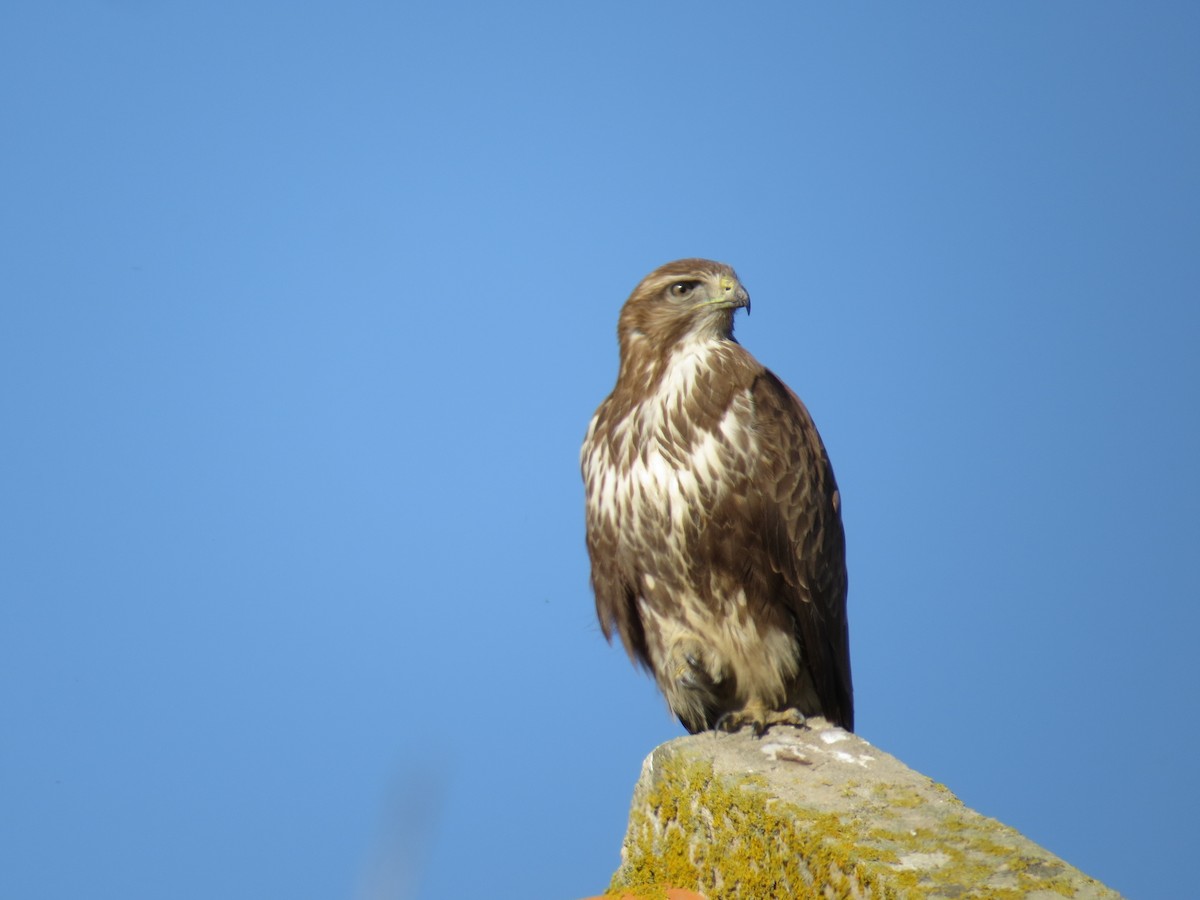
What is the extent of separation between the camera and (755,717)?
5.74m

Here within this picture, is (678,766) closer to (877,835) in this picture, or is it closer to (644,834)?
(644,834)

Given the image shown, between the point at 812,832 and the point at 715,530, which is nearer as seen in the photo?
the point at 812,832

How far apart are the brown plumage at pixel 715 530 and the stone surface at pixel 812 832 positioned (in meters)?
1.65

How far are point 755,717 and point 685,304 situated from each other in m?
1.87

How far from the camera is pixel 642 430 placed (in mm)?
5883

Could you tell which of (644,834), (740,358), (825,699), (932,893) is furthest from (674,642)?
(932,893)

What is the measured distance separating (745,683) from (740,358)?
142 centimetres

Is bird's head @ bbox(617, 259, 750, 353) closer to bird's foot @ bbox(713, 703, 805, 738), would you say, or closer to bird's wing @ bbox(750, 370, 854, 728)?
bird's wing @ bbox(750, 370, 854, 728)

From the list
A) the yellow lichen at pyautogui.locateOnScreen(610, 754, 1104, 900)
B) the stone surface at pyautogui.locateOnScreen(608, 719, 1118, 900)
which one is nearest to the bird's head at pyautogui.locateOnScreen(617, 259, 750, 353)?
the stone surface at pyautogui.locateOnScreen(608, 719, 1118, 900)

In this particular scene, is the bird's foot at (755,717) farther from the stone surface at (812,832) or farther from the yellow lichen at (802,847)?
the yellow lichen at (802,847)

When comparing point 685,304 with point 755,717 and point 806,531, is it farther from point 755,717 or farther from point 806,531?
point 755,717

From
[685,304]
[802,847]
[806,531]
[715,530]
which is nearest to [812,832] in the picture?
[802,847]

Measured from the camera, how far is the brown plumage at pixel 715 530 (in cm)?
570

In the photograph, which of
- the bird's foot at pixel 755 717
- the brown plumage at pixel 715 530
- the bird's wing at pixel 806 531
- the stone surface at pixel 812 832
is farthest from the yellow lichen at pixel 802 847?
the bird's wing at pixel 806 531
